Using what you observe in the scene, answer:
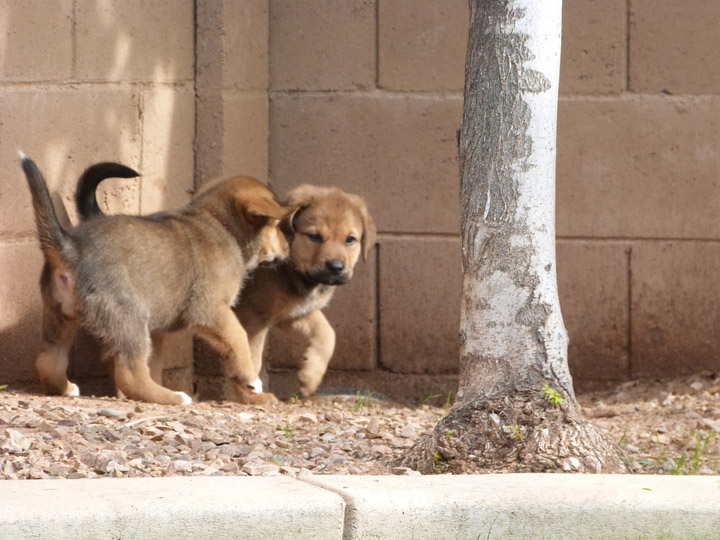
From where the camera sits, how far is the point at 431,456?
345cm

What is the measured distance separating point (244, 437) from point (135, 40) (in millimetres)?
2405

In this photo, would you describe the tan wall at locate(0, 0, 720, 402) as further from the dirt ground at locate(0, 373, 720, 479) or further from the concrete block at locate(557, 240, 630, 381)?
the dirt ground at locate(0, 373, 720, 479)

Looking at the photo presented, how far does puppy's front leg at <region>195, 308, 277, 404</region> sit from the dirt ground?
0.51ft

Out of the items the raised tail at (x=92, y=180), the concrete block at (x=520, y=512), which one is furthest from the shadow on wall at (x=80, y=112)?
the concrete block at (x=520, y=512)

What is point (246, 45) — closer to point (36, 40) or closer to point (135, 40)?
point (135, 40)

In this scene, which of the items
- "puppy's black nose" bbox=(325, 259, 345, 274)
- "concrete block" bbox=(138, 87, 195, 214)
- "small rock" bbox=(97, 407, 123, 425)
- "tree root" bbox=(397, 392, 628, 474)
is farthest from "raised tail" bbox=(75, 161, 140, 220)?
"tree root" bbox=(397, 392, 628, 474)

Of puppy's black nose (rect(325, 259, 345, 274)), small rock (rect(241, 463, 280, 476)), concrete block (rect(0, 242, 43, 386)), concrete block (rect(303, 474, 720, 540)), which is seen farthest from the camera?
puppy's black nose (rect(325, 259, 345, 274))

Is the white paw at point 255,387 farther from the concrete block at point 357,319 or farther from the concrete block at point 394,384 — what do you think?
the concrete block at point 357,319

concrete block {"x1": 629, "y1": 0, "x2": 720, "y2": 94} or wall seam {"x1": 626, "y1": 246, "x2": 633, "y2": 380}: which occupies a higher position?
Answer: concrete block {"x1": 629, "y1": 0, "x2": 720, "y2": 94}

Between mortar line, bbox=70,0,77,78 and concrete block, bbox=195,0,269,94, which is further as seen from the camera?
concrete block, bbox=195,0,269,94

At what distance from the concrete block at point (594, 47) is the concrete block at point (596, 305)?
903 mm

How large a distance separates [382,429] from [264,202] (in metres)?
1.59

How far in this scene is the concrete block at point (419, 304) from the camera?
601 centimetres

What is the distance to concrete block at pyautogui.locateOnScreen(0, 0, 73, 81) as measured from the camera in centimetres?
475
